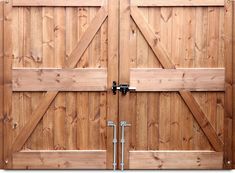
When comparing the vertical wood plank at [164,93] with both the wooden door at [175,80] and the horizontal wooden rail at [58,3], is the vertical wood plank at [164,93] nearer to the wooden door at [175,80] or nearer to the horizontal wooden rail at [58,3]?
the wooden door at [175,80]

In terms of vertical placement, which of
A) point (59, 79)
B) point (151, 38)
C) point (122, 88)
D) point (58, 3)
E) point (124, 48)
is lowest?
point (122, 88)

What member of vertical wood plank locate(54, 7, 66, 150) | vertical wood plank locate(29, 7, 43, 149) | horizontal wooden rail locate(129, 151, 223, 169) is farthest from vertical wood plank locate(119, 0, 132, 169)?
vertical wood plank locate(29, 7, 43, 149)

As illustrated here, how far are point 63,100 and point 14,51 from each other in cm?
77

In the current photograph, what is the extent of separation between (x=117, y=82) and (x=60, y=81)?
636 millimetres

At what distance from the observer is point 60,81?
6.00m

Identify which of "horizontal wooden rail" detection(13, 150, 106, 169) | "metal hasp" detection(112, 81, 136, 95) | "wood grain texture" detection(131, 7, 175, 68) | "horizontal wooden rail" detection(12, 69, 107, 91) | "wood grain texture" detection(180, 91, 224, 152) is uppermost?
"wood grain texture" detection(131, 7, 175, 68)

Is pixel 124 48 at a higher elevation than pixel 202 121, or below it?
higher

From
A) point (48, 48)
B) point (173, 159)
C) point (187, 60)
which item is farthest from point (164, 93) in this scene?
point (48, 48)

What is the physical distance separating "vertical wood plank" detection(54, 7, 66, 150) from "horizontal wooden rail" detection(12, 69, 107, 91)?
0.35 ft

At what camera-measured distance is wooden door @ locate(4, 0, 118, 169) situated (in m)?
5.98

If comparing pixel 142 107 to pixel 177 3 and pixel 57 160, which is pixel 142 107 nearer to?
pixel 57 160

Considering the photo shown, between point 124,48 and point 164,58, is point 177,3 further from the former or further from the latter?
point 124,48

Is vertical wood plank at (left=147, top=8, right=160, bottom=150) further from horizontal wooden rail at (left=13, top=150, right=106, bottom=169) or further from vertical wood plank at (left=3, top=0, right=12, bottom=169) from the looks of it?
vertical wood plank at (left=3, top=0, right=12, bottom=169)

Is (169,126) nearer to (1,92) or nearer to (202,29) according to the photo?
(202,29)
